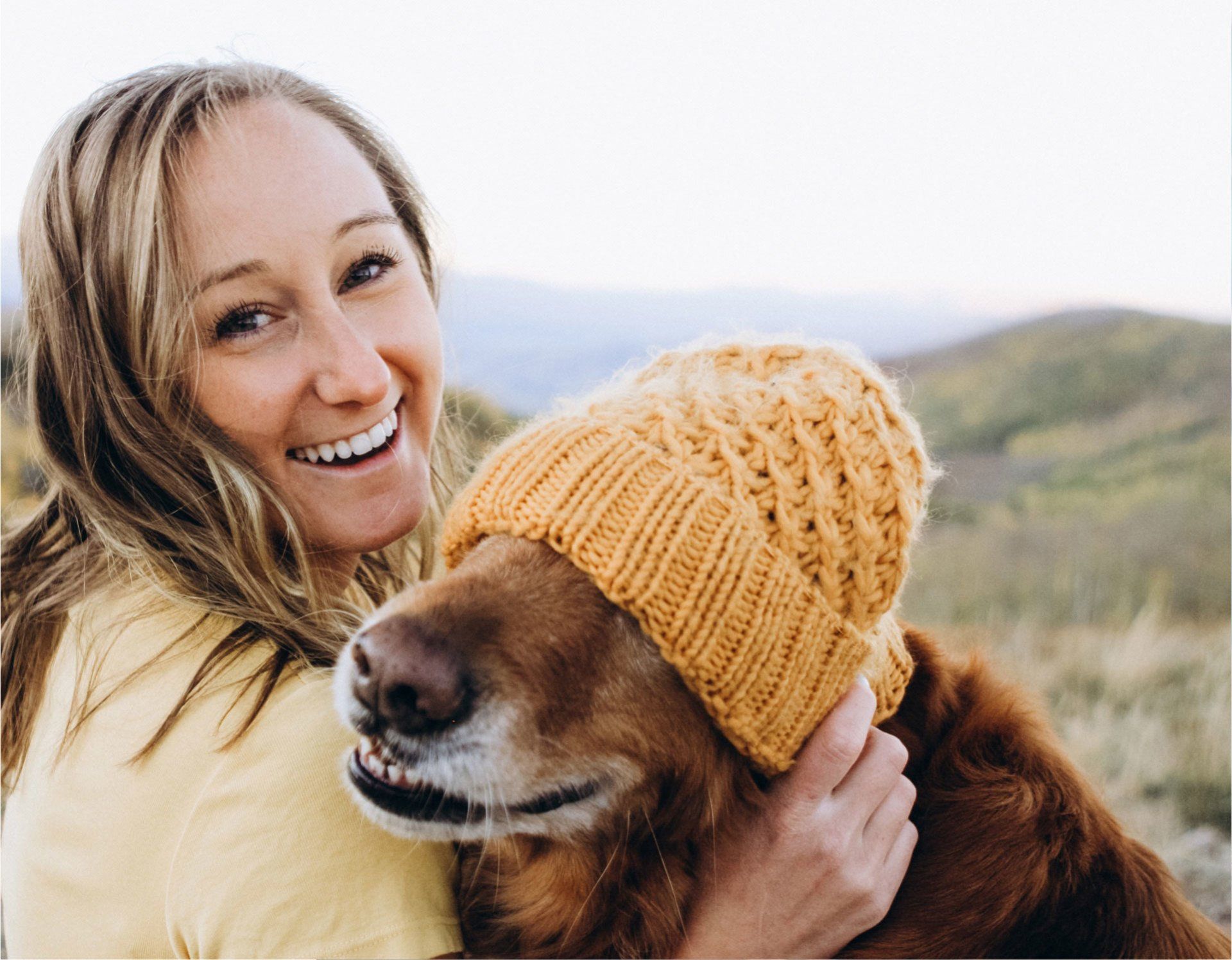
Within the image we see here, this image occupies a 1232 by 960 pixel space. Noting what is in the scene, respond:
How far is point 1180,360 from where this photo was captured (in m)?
13.9

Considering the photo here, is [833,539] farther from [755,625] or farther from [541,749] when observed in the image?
[541,749]

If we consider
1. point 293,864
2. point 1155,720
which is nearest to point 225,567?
point 293,864

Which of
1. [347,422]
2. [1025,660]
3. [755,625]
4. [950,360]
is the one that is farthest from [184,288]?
[950,360]

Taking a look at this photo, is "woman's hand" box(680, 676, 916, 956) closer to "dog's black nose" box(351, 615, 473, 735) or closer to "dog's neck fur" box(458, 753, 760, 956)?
"dog's neck fur" box(458, 753, 760, 956)

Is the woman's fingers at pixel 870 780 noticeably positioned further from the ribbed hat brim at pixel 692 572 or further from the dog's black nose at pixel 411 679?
the dog's black nose at pixel 411 679

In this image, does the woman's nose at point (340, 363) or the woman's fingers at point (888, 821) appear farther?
the woman's nose at point (340, 363)

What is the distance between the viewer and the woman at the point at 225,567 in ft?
5.26

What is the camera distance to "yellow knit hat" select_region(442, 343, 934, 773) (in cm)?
157

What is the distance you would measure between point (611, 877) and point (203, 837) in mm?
765

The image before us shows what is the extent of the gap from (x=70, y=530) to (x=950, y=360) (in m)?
17.2

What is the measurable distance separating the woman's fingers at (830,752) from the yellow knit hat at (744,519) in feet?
0.11

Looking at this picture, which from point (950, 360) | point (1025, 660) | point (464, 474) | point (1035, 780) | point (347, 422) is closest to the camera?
point (1035, 780)

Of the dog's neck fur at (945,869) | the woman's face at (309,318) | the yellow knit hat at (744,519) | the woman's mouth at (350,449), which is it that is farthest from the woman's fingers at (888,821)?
the woman's mouth at (350,449)

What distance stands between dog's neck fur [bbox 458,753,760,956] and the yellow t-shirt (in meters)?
0.20
